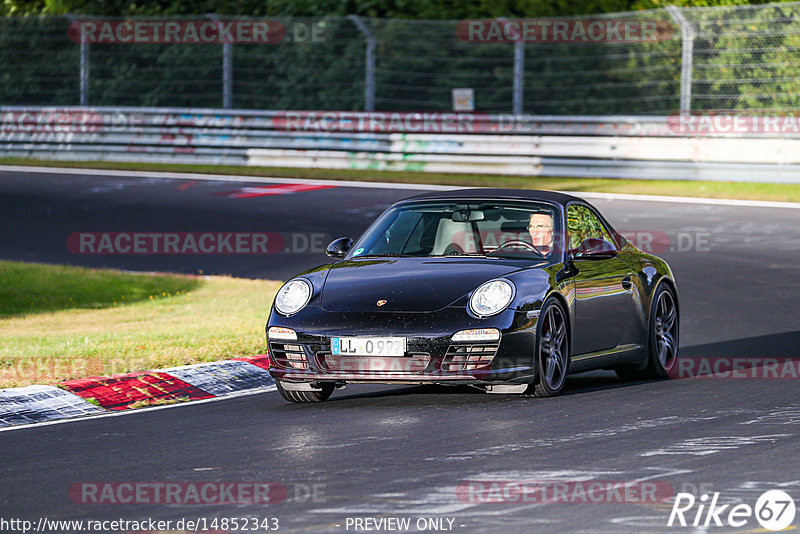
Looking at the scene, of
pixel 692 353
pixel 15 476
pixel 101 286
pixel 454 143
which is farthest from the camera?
pixel 454 143

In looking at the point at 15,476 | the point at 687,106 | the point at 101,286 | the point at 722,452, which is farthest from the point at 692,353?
the point at 687,106

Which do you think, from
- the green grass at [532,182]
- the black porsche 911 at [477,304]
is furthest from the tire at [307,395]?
the green grass at [532,182]

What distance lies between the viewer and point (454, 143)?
25.3 metres

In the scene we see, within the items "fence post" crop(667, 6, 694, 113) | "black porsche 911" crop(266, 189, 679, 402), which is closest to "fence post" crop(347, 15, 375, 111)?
"fence post" crop(667, 6, 694, 113)

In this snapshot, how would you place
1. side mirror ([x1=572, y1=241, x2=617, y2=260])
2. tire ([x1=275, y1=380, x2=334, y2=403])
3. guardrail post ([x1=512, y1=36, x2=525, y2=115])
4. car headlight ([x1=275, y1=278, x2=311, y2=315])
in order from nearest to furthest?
1. car headlight ([x1=275, y1=278, x2=311, y2=315])
2. tire ([x1=275, y1=380, x2=334, y2=403])
3. side mirror ([x1=572, y1=241, x2=617, y2=260])
4. guardrail post ([x1=512, y1=36, x2=525, y2=115])

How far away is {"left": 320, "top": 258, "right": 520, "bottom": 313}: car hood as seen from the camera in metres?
8.64

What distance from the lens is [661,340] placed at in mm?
10445

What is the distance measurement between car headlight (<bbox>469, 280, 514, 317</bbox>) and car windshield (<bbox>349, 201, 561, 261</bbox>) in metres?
0.93

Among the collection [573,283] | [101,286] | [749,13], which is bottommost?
[101,286]

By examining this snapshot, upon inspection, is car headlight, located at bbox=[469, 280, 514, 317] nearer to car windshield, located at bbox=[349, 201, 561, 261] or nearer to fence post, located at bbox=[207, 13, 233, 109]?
car windshield, located at bbox=[349, 201, 561, 261]

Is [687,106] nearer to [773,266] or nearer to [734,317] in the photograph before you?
[773,266]

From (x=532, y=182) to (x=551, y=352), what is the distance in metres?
15.2

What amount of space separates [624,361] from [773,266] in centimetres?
656

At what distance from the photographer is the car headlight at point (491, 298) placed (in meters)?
8.59
